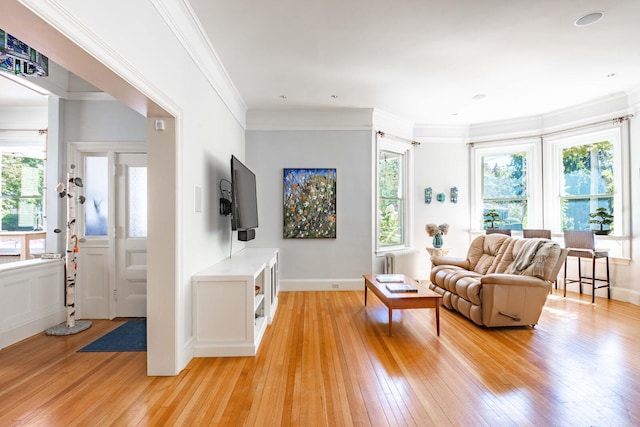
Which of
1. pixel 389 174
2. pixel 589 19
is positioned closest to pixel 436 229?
pixel 389 174

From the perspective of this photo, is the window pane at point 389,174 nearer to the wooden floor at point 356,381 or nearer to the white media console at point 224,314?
the wooden floor at point 356,381

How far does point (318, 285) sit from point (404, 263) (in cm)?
153

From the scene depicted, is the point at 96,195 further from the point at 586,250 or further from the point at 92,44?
the point at 586,250

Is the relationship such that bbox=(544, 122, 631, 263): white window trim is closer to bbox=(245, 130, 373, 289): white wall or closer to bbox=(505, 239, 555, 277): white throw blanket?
bbox=(505, 239, 555, 277): white throw blanket

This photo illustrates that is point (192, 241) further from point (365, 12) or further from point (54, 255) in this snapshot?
point (365, 12)

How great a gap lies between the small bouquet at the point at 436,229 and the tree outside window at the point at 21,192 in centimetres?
587

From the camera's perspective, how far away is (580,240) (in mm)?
4332

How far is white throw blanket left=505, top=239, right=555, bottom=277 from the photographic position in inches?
129

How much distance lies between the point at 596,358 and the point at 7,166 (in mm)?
6936

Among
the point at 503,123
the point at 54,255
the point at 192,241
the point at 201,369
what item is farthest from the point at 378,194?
the point at 54,255

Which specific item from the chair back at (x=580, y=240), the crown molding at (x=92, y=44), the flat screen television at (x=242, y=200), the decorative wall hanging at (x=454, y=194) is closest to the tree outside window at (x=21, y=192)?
the flat screen television at (x=242, y=200)

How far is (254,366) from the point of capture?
2.46 m

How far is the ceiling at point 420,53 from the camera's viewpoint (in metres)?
2.52

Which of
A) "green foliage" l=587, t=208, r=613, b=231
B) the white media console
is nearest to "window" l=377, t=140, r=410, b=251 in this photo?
"green foliage" l=587, t=208, r=613, b=231
